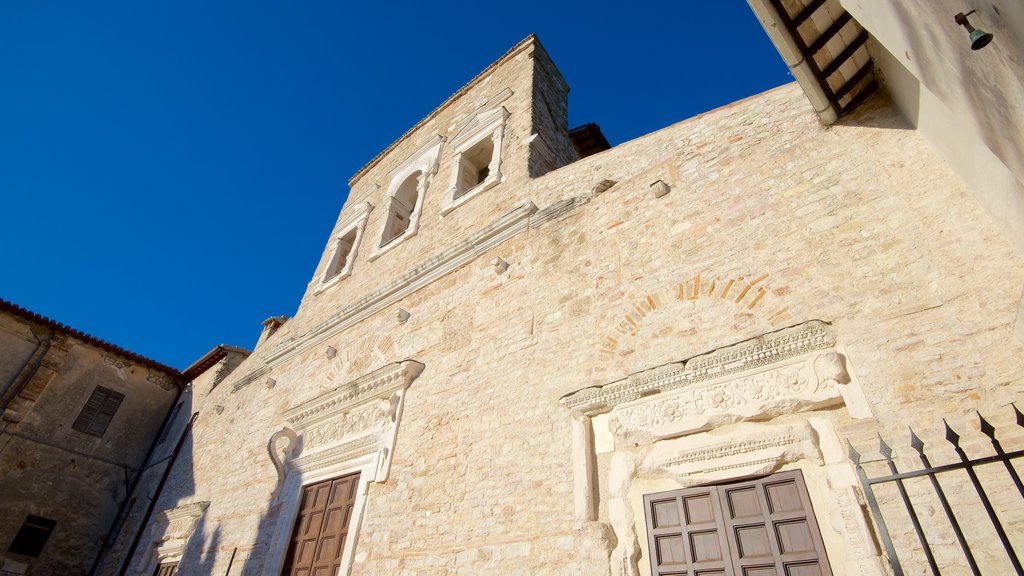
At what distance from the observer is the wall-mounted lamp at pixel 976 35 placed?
1.45m

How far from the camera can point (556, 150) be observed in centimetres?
830

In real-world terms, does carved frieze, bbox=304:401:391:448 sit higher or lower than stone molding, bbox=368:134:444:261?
lower

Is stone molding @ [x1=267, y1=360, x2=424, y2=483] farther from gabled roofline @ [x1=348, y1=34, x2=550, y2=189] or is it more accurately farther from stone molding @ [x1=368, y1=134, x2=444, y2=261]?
gabled roofline @ [x1=348, y1=34, x2=550, y2=189]

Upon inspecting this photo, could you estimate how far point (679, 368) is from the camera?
12.4 feet

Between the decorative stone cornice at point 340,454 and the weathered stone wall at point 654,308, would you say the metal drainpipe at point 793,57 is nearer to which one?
the weathered stone wall at point 654,308

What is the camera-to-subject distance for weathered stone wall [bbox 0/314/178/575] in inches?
363

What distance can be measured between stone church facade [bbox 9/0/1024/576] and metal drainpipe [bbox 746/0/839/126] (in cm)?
3

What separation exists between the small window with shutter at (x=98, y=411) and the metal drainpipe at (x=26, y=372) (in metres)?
1.09

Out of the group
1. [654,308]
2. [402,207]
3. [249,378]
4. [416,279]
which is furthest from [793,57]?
[249,378]

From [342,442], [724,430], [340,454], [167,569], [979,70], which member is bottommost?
[167,569]

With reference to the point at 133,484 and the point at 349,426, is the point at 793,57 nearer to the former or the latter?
the point at 349,426

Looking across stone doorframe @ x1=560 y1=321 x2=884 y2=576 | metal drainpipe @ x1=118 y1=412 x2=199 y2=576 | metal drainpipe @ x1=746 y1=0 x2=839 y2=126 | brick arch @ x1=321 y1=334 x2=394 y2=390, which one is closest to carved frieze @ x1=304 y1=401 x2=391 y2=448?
brick arch @ x1=321 y1=334 x2=394 y2=390

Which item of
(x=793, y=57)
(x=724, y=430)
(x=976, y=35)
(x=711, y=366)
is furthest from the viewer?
(x=793, y=57)

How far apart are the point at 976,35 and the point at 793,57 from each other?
2.77 metres
